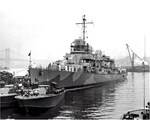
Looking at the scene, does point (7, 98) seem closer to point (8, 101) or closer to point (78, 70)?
point (8, 101)

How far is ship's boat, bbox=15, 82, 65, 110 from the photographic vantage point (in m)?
20.0

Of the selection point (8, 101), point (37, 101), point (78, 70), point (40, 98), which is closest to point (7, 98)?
point (8, 101)

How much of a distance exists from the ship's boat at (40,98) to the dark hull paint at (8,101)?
98 centimetres

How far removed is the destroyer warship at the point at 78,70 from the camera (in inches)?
1254

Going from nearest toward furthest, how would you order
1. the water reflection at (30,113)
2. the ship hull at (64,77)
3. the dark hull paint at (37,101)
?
the water reflection at (30,113) < the dark hull paint at (37,101) < the ship hull at (64,77)

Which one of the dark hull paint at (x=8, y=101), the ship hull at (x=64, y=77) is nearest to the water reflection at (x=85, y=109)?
the dark hull paint at (x=8, y=101)

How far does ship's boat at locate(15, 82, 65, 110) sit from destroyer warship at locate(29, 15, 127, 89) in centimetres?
861

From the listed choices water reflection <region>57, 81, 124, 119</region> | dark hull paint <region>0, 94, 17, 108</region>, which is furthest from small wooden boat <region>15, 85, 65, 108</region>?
water reflection <region>57, 81, 124, 119</region>

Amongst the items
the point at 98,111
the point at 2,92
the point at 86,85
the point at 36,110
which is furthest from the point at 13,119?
the point at 86,85

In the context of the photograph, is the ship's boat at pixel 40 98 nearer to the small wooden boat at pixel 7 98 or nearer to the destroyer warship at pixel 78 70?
the small wooden boat at pixel 7 98

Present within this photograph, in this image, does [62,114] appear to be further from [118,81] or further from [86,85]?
[118,81]

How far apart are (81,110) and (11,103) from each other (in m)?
5.92

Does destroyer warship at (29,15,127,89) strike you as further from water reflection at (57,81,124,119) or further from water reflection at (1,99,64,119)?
water reflection at (1,99,64,119)

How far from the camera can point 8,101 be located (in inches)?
851
